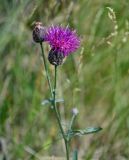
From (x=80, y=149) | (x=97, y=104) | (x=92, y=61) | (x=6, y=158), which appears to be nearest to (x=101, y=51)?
(x=92, y=61)

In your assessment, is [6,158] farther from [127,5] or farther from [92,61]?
[127,5]

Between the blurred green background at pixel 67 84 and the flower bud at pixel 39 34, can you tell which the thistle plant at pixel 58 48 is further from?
the blurred green background at pixel 67 84

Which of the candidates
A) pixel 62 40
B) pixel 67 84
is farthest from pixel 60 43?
pixel 67 84

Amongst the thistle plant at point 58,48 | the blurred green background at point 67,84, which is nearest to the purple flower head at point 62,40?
the thistle plant at point 58,48

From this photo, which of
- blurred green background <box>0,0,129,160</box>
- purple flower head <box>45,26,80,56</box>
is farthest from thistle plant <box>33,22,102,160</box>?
blurred green background <box>0,0,129,160</box>

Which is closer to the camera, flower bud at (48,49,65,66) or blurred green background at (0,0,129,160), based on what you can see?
flower bud at (48,49,65,66)

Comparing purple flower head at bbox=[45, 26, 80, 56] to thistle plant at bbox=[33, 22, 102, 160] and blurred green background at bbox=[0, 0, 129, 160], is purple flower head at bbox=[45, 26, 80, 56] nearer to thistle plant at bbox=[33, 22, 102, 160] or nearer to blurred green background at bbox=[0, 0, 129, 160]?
thistle plant at bbox=[33, 22, 102, 160]
